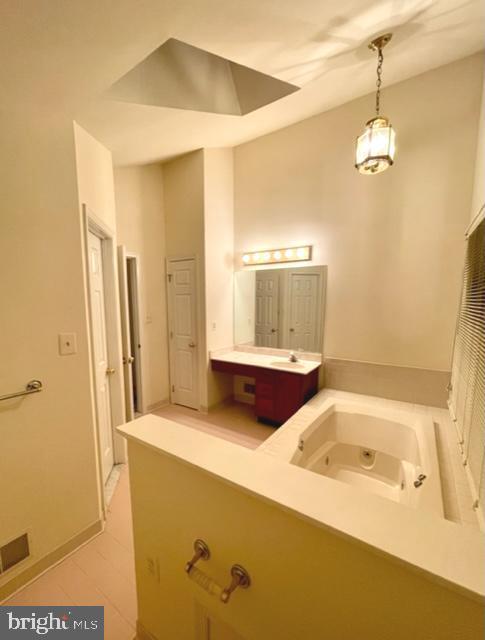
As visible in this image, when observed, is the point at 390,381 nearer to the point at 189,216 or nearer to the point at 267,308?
the point at 267,308

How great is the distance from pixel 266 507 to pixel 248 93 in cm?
283

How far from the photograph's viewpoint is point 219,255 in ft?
10.9

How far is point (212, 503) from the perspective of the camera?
830 millimetres

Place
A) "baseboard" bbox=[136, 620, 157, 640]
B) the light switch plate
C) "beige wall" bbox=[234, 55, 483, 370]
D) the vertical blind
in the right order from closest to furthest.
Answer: "baseboard" bbox=[136, 620, 157, 640], the vertical blind, the light switch plate, "beige wall" bbox=[234, 55, 483, 370]

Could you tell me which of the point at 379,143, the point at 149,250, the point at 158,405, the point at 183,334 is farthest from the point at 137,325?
the point at 379,143

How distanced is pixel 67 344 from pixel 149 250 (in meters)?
2.07

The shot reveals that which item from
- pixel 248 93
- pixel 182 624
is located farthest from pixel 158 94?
pixel 182 624

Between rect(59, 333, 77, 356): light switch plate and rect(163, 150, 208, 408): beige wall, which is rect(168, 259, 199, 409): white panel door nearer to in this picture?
rect(163, 150, 208, 408): beige wall

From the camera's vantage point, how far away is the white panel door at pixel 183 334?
3322 mm

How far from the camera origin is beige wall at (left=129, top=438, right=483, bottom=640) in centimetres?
56

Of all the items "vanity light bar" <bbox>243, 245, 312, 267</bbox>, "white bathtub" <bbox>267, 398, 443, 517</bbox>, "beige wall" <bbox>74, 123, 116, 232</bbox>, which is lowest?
"white bathtub" <bbox>267, 398, 443, 517</bbox>

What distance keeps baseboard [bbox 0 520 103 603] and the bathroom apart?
1 cm

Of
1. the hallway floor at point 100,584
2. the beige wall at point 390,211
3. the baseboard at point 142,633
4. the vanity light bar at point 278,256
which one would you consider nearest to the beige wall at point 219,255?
the vanity light bar at point 278,256

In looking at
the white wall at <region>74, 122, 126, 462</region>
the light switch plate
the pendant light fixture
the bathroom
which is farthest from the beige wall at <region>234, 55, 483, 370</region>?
the light switch plate
